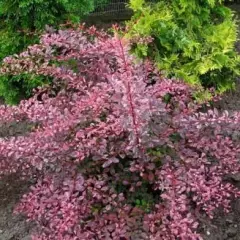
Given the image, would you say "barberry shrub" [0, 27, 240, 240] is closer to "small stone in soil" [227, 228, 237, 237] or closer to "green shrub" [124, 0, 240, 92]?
"small stone in soil" [227, 228, 237, 237]

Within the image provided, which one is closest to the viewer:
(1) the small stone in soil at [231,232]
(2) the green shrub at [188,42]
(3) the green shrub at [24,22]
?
(1) the small stone in soil at [231,232]

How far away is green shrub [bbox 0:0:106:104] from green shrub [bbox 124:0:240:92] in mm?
565

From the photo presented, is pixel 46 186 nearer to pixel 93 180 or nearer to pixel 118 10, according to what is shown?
pixel 93 180

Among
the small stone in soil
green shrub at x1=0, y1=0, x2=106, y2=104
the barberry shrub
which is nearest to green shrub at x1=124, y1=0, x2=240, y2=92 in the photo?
green shrub at x1=0, y1=0, x2=106, y2=104

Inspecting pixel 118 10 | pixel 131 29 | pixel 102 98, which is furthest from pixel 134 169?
pixel 118 10

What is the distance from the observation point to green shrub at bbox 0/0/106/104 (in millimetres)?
3762

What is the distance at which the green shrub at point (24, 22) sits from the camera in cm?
376

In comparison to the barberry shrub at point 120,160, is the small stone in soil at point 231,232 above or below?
below

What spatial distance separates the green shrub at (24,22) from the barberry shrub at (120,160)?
1069 mm

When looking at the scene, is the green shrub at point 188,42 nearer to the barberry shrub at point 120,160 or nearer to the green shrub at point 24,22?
the green shrub at point 24,22

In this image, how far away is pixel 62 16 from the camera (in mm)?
3965

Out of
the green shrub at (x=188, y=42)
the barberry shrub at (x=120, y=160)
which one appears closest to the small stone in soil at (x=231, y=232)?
the barberry shrub at (x=120, y=160)

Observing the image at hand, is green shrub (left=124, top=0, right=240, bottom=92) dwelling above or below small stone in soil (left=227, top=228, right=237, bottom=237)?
above

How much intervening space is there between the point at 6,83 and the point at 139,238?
2.10m
